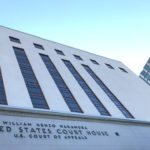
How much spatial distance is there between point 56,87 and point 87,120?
25.9 feet

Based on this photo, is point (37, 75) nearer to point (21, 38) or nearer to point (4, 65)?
point (4, 65)

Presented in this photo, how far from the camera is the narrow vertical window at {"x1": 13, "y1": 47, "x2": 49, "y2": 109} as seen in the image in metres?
18.7

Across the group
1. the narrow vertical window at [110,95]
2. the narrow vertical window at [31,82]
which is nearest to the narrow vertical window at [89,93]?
the narrow vertical window at [110,95]

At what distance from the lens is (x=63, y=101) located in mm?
20031

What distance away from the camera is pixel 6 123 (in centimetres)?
1173

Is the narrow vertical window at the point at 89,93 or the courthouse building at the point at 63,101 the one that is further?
the narrow vertical window at the point at 89,93

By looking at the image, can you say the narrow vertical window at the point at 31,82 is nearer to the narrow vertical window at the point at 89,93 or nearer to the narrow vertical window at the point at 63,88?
the narrow vertical window at the point at 63,88

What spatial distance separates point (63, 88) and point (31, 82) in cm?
395

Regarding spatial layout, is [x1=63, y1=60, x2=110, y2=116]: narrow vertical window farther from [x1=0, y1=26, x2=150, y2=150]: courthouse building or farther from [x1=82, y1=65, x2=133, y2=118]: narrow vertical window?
[x1=82, y1=65, x2=133, y2=118]: narrow vertical window

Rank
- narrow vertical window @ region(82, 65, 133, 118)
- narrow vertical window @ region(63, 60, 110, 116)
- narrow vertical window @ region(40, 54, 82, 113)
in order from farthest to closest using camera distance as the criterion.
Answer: narrow vertical window @ region(82, 65, 133, 118) < narrow vertical window @ region(63, 60, 110, 116) < narrow vertical window @ region(40, 54, 82, 113)

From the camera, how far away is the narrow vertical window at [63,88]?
20.5 metres

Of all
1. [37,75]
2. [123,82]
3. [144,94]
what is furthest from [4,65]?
[144,94]

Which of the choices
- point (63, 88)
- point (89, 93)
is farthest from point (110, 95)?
point (63, 88)

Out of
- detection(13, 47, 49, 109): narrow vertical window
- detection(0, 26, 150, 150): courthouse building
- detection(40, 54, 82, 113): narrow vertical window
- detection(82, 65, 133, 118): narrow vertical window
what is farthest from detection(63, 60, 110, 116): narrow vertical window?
detection(13, 47, 49, 109): narrow vertical window
